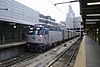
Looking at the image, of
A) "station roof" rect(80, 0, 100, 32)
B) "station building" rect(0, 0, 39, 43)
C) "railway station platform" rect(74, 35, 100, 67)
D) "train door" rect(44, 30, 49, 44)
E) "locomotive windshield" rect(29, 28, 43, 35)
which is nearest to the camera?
"station roof" rect(80, 0, 100, 32)

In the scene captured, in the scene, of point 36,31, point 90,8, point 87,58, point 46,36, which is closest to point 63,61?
point 87,58

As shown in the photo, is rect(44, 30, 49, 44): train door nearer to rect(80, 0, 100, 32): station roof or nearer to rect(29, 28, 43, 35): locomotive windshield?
rect(29, 28, 43, 35): locomotive windshield

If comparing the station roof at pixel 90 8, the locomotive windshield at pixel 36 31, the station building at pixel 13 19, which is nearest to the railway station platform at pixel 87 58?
the station roof at pixel 90 8

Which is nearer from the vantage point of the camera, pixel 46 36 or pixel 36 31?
pixel 36 31

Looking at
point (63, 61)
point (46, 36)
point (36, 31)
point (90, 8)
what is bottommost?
point (63, 61)

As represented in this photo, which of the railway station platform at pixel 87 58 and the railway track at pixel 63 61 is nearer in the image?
the railway station platform at pixel 87 58

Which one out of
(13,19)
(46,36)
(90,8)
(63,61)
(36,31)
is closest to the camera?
(90,8)

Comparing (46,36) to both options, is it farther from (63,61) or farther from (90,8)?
(90,8)

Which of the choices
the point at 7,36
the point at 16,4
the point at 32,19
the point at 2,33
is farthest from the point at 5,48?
the point at 32,19

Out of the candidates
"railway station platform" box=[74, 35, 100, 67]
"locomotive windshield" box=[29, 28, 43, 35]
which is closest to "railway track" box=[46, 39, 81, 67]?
"railway station platform" box=[74, 35, 100, 67]

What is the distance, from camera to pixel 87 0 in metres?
8.05

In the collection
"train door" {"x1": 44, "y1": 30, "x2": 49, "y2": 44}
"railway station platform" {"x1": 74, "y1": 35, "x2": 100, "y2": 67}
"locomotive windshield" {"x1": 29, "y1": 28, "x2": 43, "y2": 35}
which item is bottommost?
"railway station platform" {"x1": 74, "y1": 35, "x2": 100, "y2": 67}

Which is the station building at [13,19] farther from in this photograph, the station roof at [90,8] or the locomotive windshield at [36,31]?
the station roof at [90,8]

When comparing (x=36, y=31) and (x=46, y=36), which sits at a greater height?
(x=36, y=31)
